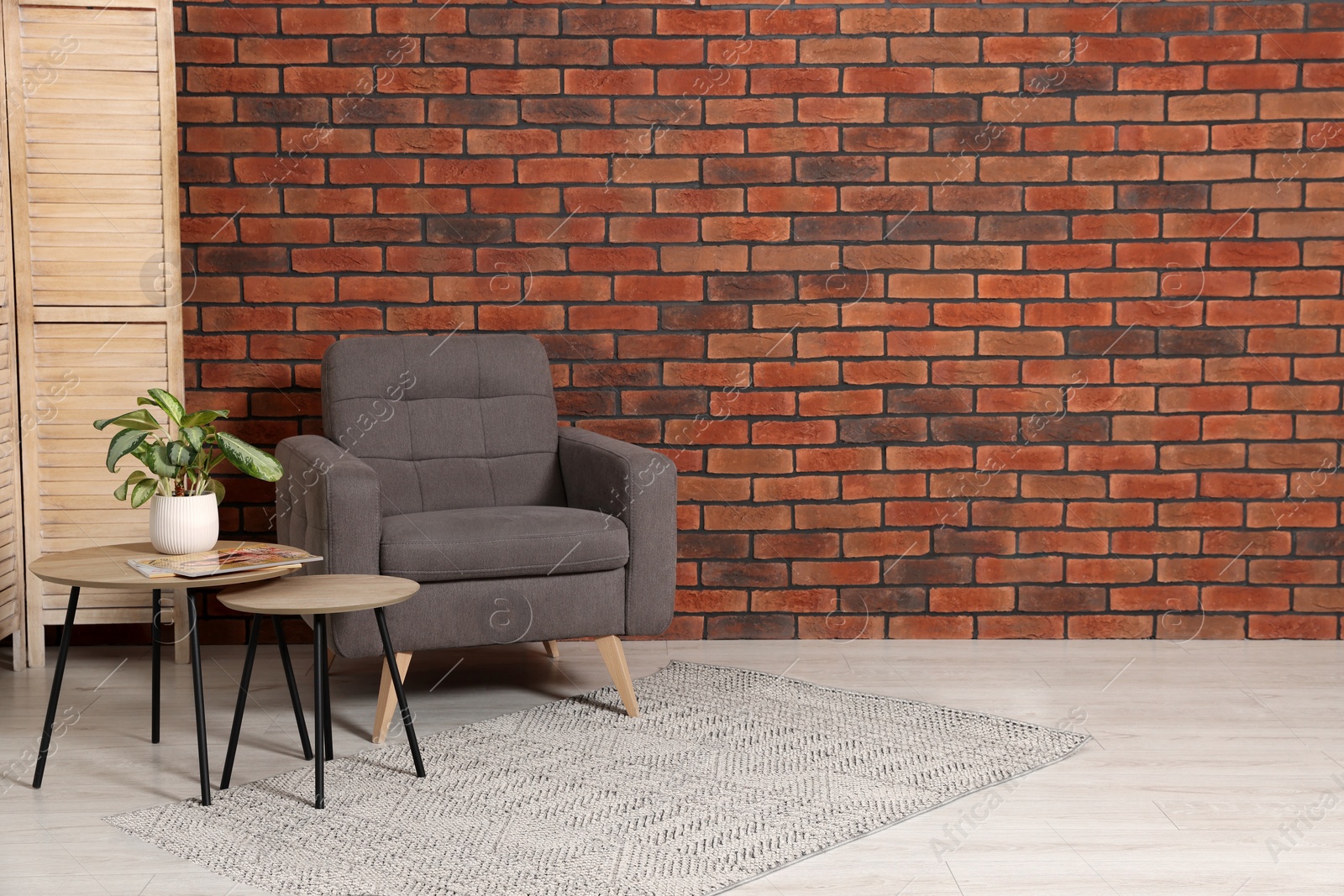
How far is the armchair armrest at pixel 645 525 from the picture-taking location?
2.79m

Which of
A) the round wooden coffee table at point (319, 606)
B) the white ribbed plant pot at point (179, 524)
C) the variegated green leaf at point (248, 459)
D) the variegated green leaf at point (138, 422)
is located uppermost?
the variegated green leaf at point (138, 422)

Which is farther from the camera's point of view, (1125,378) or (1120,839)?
(1125,378)

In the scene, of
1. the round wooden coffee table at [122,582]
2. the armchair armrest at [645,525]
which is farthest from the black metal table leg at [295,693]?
the armchair armrest at [645,525]

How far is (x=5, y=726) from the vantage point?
271 centimetres

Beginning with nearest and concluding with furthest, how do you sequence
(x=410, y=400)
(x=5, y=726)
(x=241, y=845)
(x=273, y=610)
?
(x=241, y=845)
(x=273, y=610)
(x=5, y=726)
(x=410, y=400)

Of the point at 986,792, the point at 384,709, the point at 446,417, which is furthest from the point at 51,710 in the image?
the point at 986,792

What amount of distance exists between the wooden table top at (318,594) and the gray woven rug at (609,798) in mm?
359

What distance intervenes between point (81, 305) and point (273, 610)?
1431 millimetres

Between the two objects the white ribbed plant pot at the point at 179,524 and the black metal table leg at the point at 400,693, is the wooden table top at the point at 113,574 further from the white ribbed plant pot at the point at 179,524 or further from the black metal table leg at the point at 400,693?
the black metal table leg at the point at 400,693

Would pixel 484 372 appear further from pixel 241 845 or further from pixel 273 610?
pixel 241 845

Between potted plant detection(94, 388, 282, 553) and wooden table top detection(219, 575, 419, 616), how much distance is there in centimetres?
14

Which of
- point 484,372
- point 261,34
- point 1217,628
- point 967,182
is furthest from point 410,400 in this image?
point 1217,628

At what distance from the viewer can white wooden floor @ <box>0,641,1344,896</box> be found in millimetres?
1970

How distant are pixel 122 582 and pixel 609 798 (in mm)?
962
